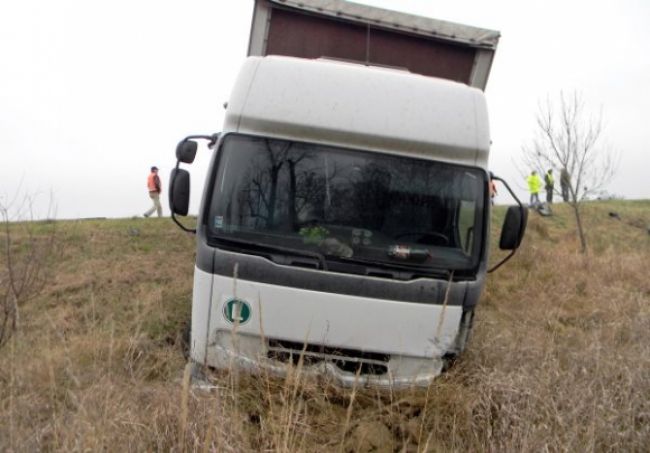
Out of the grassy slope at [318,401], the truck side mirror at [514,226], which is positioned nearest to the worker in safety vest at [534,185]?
the grassy slope at [318,401]

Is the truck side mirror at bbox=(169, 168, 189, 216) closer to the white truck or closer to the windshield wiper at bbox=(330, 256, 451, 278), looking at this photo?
the white truck

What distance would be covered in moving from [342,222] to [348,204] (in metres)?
0.14

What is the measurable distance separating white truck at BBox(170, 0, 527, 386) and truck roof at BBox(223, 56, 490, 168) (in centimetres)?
1

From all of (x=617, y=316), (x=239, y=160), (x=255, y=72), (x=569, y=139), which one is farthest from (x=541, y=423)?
(x=569, y=139)

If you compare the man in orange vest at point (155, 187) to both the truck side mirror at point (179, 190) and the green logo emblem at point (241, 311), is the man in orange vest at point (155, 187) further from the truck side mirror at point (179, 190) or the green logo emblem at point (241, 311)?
the green logo emblem at point (241, 311)

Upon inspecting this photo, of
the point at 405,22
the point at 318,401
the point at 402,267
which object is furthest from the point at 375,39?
the point at 318,401

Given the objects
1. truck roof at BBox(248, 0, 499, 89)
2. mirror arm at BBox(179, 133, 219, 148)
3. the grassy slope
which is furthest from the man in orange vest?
mirror arm at BBox(179, 133, 219, 148)

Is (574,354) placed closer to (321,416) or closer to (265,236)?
(321,416)

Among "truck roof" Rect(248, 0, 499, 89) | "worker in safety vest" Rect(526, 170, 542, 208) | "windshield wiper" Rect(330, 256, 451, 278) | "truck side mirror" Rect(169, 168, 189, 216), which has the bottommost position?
"worker in safety vest" Rect(526, 170, 542, 208)

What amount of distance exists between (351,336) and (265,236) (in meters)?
0.93

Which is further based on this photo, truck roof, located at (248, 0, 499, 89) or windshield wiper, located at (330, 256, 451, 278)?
truck roof, located at (248, 0, 499, 89)

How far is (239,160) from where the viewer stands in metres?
3.60

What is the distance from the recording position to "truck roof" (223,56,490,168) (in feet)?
11.9

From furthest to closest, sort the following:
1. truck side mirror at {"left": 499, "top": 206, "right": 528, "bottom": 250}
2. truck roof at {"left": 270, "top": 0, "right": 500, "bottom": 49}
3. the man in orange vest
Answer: the man in orange vest < truck roof at {"left": 270, "top": 0, "right": 500, "bottom": 49} < truck side mirror at {"left": 499, "top": 206, "right": 528, "bottom": 250}
